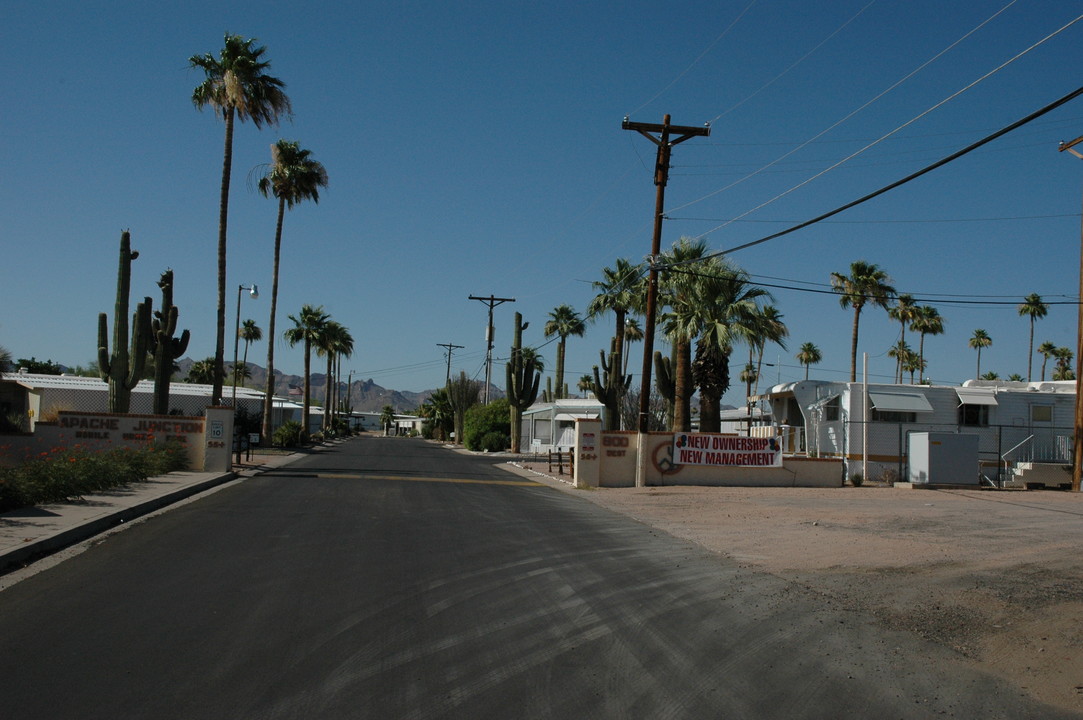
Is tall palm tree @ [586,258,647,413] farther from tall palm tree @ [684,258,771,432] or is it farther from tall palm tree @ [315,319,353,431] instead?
tall palm tree @ [315,319,353,431]

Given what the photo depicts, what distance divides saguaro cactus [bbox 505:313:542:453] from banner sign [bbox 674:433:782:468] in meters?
25.2

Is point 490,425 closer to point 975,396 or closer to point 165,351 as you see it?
point 165,351

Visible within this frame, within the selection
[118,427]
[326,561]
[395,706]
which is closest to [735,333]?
[118,427]

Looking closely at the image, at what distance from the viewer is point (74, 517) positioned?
1292 centimetres

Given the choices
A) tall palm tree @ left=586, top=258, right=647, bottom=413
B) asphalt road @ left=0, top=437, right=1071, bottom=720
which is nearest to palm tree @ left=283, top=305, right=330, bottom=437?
tall palm tree @ left=586, top=258, right=647, bottom=413

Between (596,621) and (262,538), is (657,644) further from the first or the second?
(262,538)

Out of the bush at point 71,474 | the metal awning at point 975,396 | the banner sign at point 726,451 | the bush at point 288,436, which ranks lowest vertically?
the bush at point 288,436

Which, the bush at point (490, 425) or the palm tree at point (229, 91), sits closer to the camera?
the palm tree at point (229, 91)

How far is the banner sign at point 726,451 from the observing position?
26172mm

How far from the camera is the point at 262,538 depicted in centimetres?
1237

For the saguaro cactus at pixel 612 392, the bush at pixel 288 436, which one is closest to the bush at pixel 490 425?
the bush at pixel 288 436

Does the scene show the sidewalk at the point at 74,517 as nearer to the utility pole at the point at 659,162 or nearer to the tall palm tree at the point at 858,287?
the utility pole at the point at 659,162

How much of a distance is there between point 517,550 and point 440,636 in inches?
191

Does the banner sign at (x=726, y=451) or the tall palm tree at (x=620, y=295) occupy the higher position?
the tall palm tree at (x=620, y=295)
